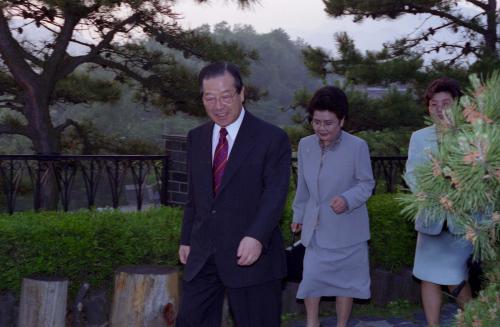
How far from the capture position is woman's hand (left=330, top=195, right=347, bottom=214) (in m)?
5.28

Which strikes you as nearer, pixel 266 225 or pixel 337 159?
pixel 266 225

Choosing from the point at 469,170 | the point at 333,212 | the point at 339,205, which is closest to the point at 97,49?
the point at 333,212

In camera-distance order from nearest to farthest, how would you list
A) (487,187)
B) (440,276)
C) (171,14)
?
(487,187)
(440,276)
(171,14)

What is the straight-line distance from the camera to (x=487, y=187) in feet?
7.04

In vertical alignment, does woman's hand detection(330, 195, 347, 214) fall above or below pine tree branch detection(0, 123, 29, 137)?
below

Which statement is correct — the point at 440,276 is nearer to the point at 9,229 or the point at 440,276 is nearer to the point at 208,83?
the point at 208,83

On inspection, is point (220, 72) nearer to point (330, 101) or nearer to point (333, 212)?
point (330, 101)

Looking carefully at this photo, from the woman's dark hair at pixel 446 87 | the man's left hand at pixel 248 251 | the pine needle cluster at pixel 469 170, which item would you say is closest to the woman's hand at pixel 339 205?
the woman's dark hair at pixel 446 87

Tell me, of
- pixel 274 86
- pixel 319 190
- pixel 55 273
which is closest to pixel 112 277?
pixel 55 273

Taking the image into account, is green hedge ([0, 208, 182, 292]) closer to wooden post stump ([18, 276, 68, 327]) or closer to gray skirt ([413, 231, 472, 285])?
wooden post stump ([18, 276, 68, 327])

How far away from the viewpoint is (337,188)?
5.46 m

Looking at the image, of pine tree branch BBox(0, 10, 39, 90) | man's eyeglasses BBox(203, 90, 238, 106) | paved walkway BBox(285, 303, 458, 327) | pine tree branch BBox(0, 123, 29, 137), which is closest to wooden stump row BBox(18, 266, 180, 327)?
paved walkway BBox(285, 303, 458, 327)

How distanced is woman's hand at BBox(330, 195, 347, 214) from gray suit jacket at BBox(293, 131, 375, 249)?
0.14 metres

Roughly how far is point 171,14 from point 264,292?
5549mm
